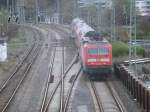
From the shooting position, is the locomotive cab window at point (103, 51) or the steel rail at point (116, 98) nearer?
the steel rail at point (116, 98)

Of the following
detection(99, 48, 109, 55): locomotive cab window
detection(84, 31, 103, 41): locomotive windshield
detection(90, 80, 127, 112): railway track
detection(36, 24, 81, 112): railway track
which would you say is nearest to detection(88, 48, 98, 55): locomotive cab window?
detection(99, 48, 109, 55): locomotive cab window

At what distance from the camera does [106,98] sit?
34781mm

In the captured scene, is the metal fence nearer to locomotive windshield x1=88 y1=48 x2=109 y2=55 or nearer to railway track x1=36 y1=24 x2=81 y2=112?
locomotive windshield x1=88 y1=48 x2=109 y2=55

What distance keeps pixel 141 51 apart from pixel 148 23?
975 inches

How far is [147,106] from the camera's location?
2950 centimetres

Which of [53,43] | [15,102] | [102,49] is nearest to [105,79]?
[102,49]

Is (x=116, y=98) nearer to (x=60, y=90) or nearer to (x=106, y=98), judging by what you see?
(x=106, y=98)

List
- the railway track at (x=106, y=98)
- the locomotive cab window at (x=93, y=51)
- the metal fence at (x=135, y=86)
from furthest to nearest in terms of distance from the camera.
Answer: the locomotive cab window at (x=93, y=51)
the railway track at (x=106, y=98)
the metal fence at (x=135, y=86)

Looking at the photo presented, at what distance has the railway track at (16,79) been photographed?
34.2 metres

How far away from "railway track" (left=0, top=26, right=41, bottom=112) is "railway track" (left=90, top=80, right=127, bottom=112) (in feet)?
17.9

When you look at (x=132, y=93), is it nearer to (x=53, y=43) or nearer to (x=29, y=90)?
(x=29, y=90)

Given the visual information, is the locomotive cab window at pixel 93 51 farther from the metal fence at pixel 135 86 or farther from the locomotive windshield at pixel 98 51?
the metal fence at pixel 135 86

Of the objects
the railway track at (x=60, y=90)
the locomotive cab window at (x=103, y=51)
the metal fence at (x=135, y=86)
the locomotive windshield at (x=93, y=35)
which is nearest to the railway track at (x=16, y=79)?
the railway track at (x=60, y=90)

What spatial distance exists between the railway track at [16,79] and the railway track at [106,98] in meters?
5.45
